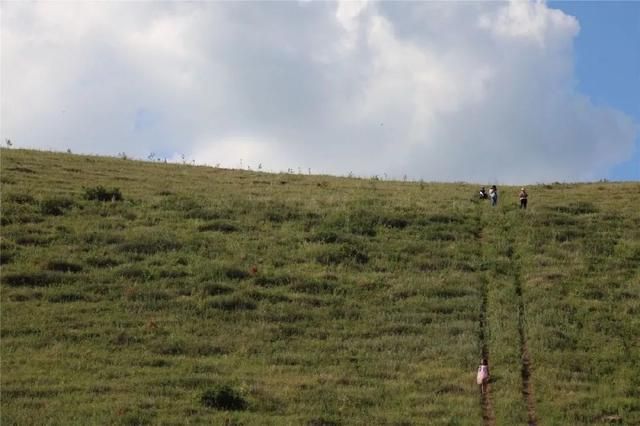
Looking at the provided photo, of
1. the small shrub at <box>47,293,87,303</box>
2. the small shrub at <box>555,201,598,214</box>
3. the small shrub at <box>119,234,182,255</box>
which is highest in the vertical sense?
the small shrub at <box>555,201,598,214</box>

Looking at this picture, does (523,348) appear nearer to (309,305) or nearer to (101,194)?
(309,305)

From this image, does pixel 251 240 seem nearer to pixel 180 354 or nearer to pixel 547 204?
pixel 180 354

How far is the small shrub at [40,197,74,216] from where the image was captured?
39062 millimetres

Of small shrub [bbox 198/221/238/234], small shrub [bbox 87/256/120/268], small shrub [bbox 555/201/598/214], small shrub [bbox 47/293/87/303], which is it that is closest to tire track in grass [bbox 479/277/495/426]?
small shrub [bbox 198/221/238/234]

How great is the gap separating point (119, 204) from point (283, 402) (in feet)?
61.1

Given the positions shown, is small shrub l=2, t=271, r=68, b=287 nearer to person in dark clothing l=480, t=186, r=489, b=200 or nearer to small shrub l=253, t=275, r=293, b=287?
small shrub l=253, t=275, r=293, b=287

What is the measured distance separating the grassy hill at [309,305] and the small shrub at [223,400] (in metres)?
0.05

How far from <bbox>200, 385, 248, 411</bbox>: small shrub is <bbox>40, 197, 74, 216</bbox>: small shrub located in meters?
17.2

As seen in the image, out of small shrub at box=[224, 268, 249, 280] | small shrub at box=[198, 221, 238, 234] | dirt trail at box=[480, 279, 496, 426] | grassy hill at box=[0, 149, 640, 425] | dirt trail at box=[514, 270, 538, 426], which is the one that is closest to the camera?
dirt trail at box=[480, 279, 496, 426]

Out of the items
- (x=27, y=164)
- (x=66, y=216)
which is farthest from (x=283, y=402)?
(x=27, y=164)

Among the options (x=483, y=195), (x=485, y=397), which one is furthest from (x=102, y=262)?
(x=483, y=195)

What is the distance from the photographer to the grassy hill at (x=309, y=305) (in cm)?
2411

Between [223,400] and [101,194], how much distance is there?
766 inches

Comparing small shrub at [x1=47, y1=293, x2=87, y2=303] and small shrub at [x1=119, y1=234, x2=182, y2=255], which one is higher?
small shrub at [x1=119, y1=234, x2=182, y2=255]
